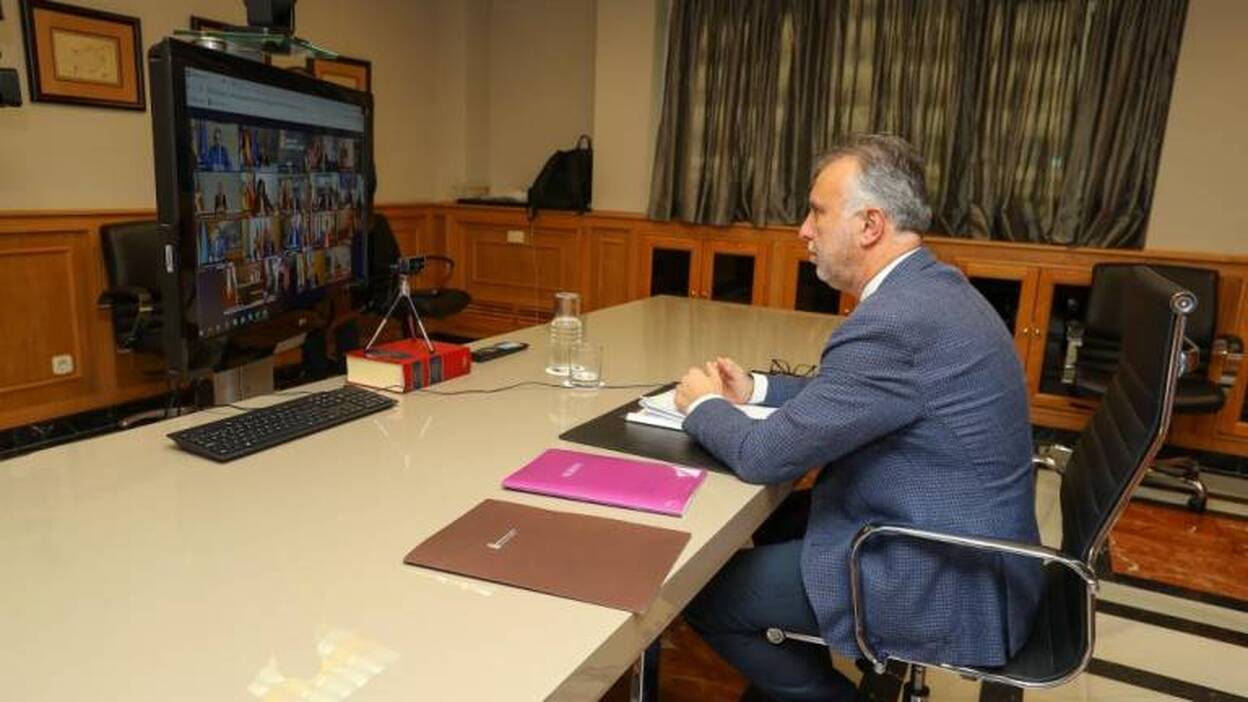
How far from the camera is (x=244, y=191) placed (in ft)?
4.76

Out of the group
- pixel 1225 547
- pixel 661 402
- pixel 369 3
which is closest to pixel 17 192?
pixel 369 3

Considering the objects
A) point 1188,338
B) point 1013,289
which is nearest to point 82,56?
point 1013,289

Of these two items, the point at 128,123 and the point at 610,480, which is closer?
the point at 610,480

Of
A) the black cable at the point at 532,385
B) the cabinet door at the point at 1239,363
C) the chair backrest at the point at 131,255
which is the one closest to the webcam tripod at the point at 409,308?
the black cable at the point at 532,385

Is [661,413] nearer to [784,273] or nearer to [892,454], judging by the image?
[892,454]

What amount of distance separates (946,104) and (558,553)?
3812 mm

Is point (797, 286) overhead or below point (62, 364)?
overhead

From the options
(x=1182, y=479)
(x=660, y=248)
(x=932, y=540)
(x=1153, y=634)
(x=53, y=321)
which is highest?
(x=660, y=248)

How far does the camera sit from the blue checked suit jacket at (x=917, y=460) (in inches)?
49.1

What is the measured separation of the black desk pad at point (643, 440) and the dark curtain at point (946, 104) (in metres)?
3.17

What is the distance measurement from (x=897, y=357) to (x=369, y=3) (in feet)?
15.0

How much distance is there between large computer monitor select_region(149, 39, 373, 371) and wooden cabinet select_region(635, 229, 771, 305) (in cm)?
299

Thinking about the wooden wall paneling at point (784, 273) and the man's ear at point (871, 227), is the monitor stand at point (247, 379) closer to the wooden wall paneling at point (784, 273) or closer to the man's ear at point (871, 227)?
the man's ear at point (871, 227)

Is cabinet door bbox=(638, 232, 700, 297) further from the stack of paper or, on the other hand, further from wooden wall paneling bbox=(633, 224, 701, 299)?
the stack of paper
